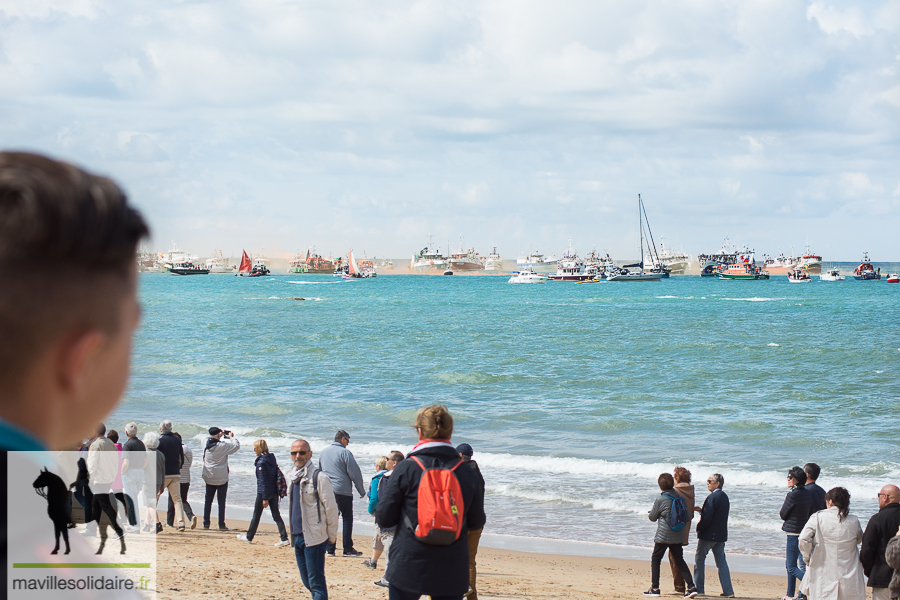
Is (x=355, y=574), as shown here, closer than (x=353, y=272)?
Yes

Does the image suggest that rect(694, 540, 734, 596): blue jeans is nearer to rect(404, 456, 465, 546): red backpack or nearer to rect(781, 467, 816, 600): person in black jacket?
rect(781, 467, 816, 600): person in black jacket

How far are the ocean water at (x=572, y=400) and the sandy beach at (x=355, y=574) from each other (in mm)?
1410

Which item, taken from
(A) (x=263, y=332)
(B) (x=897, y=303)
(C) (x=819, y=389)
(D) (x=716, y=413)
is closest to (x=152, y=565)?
(D) (x=716, y=413)

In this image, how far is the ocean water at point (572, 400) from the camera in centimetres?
1458

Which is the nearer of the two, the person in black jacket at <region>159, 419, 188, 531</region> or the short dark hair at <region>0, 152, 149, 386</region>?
the short dark hair at <region>0, 152, 149, 386</region>

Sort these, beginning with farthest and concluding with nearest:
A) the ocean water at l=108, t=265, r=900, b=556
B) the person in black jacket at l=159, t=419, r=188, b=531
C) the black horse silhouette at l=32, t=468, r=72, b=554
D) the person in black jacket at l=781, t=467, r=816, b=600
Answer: the ocean water at l=108, t=265, r=900, b=556 < the person in black jacket at l=159, t=419, r=188, b=531 < the person in black jacket at l=781, t=467, r=816, b=600 < the black horse silhouette at l=32, t=468, r=72, b=554

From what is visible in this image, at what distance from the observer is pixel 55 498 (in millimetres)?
941

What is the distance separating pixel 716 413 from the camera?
25.1 m

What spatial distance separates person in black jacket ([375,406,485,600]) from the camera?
14.7 ft

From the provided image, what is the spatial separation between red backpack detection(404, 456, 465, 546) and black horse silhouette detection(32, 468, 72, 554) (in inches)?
140

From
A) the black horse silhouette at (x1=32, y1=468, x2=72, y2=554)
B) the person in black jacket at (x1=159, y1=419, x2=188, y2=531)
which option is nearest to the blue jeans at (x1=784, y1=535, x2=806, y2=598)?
the person in black jacket at (x1=159, y1=419, x2=188, y2=531)

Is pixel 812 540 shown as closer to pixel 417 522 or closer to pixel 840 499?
pixel 840 499

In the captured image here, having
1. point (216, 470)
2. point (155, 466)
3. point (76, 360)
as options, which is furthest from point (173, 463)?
point (76, 360)

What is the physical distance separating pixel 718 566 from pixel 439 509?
21.6 ft
